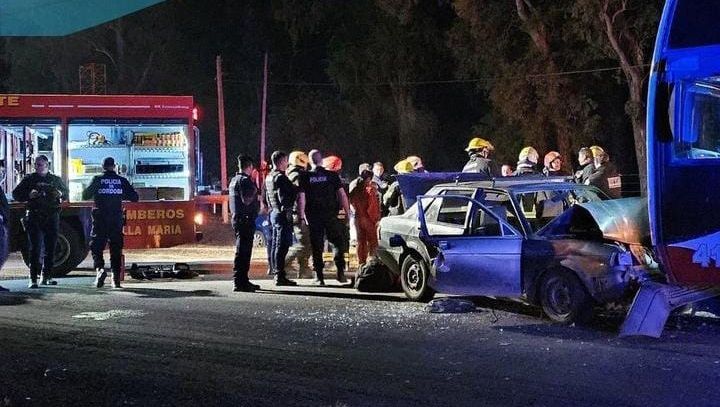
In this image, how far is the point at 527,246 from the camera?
29.0 feet

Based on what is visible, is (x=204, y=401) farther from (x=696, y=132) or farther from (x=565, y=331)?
(x=696, y=132)

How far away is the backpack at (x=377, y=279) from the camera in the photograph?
11164mm

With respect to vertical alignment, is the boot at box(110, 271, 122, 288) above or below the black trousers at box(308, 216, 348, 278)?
below

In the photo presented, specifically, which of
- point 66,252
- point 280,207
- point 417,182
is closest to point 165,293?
point 280,207

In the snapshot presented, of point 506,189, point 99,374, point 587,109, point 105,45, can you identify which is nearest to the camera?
point 99,374

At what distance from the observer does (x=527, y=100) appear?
2802 cm

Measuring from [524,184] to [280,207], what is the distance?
11.8 feet

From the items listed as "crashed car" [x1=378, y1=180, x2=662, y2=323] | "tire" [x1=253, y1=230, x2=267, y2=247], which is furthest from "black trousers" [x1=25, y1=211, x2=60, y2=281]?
"tire" [x1=253, y1=230, x2=267, y2=247]

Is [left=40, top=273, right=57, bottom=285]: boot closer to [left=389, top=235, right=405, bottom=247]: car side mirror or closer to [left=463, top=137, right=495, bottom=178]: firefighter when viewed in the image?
[left=389, top=235, right=405, bottom=247]: car side mirror

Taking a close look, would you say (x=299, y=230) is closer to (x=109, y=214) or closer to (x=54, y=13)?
(x=109, y=214)

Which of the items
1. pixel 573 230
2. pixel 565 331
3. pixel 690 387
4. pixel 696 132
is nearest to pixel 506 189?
pixel 573 230

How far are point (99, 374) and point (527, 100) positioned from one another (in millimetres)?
22895

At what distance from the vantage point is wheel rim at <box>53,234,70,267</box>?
13445 mm

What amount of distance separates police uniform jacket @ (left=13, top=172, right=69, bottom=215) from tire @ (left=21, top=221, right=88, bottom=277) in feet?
5.84
